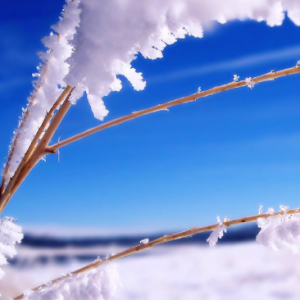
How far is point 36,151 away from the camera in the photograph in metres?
0.37

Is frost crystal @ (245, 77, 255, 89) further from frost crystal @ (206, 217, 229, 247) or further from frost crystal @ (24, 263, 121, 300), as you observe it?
frost crystal @ (24, 263, 121, 300)

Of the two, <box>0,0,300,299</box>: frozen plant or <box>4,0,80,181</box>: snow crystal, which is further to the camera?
<box>4,0,80,181</box>: snow crystal

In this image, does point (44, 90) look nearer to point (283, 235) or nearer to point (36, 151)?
point (36, 151)

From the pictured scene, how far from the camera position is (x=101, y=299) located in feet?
1.27

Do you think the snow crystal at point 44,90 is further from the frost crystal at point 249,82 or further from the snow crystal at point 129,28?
the frost crystal at point 249,82

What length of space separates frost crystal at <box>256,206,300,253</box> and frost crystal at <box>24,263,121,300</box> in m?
0.17

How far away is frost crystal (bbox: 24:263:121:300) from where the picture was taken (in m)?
0.38

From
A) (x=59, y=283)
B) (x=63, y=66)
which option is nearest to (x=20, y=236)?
(x=59, y=283)

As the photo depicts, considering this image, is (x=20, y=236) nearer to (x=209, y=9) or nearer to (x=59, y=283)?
(x=59, y=283)

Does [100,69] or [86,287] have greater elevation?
[100,69]

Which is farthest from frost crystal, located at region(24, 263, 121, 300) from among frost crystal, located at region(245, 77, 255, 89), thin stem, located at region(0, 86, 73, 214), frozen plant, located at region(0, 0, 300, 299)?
frost crystal, located at region(245, 77, 255, 89)

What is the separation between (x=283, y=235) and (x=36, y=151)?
0.27 metres

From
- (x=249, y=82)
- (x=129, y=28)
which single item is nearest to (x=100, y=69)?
(x=129, y=28)

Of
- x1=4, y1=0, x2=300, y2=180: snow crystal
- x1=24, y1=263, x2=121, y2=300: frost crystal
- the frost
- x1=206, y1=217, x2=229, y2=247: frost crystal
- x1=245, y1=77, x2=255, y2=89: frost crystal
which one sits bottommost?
x1=24, y1=263, x2=121, y2=300: frost crystal
